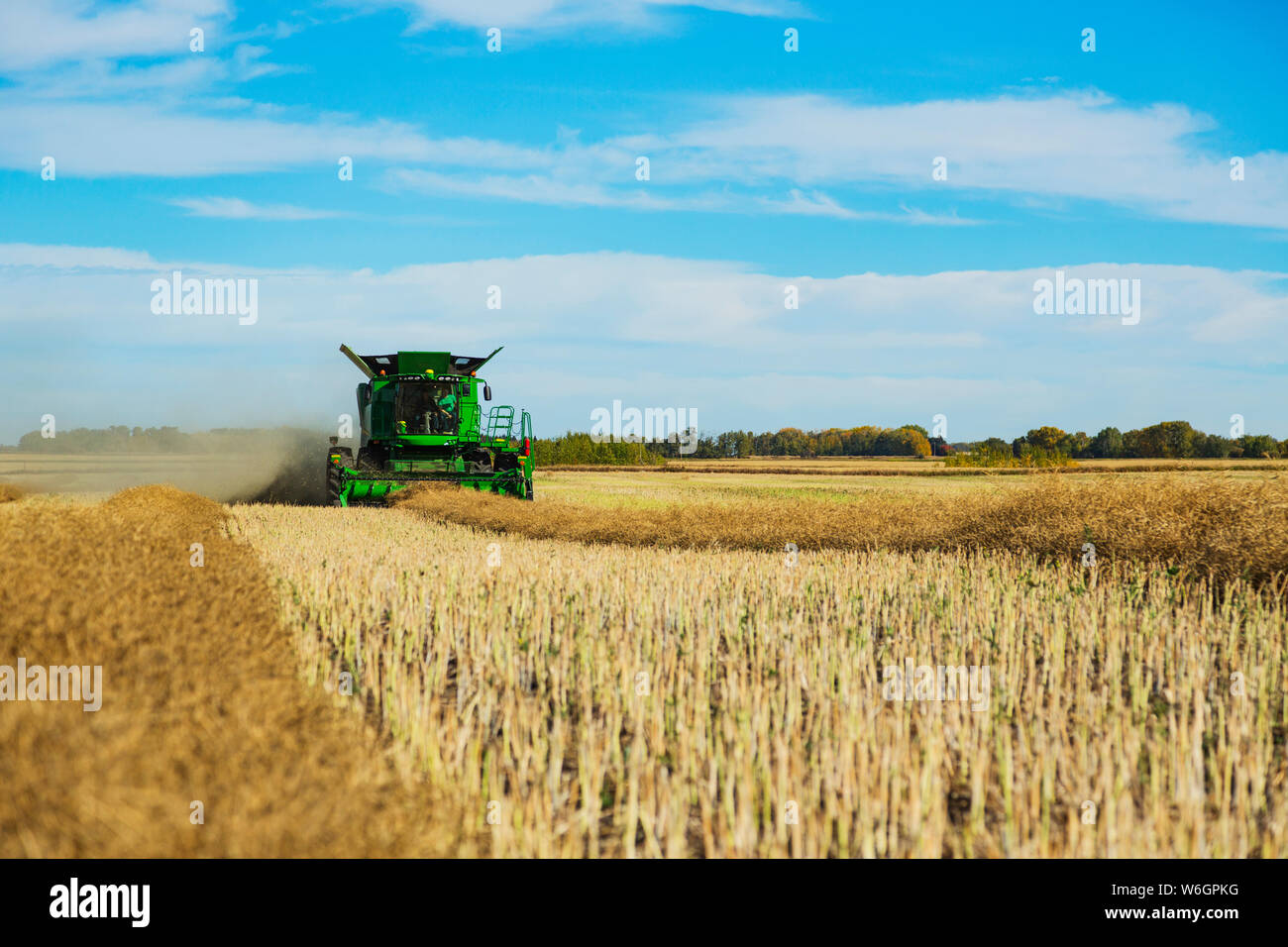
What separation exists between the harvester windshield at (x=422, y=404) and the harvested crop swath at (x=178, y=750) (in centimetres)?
1551

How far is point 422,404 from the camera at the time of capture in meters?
20.6

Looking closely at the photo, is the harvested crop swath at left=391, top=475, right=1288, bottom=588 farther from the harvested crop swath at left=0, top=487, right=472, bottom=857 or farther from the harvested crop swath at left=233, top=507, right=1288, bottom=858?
the harvested crop swath at left=0, top=487, right=472, bottom=857

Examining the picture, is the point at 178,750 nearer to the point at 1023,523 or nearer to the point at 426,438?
the point at 1023,523

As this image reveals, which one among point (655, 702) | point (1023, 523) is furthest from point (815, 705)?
point (1023, 523)

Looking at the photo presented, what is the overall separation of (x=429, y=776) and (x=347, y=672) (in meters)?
1.85

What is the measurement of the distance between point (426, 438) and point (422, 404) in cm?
83

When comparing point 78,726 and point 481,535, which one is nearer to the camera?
point 78,726

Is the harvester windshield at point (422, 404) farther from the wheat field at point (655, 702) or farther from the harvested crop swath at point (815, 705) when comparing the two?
the harvested crop swath at point (815, 705)

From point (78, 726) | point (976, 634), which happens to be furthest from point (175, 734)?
point (976, 634)

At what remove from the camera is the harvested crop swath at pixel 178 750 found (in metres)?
2.35

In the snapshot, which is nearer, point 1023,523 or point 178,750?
point 178,750

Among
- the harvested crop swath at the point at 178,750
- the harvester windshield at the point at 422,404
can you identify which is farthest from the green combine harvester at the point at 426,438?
the harvested crop swath at the point at 178,750

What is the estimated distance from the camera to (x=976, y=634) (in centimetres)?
680
